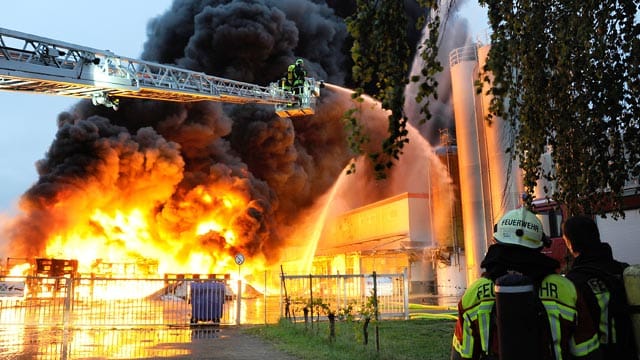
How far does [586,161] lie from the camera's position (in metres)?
3.73

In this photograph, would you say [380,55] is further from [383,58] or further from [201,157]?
[201,157]

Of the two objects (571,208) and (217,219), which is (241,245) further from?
(571,208)

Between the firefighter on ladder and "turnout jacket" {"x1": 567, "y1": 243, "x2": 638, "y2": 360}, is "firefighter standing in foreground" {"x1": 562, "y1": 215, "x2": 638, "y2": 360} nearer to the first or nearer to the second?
"turnout jacket" {"x1": 567, "y1": 243, "x2": 638, "y2": 360}

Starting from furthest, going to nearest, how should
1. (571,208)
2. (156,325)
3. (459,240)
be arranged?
1. (459,240)
2. (156,325)
3. (571,208)

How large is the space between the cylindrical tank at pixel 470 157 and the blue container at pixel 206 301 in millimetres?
12541

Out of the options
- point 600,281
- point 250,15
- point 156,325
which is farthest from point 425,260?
point 600,281

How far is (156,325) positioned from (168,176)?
19.8m

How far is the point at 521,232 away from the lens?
2.14 metres

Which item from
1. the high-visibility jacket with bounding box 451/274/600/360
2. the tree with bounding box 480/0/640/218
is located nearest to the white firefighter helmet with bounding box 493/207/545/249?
the high-visibility jacket with bounding box 451/274/600/360

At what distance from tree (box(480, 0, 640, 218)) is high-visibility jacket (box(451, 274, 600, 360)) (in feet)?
5.65

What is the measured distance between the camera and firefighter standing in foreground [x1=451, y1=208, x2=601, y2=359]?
202cm

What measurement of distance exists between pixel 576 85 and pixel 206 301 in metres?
9.95

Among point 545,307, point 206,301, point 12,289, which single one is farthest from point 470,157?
point 545,307

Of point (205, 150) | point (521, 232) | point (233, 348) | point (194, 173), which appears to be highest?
point (205, 150)
